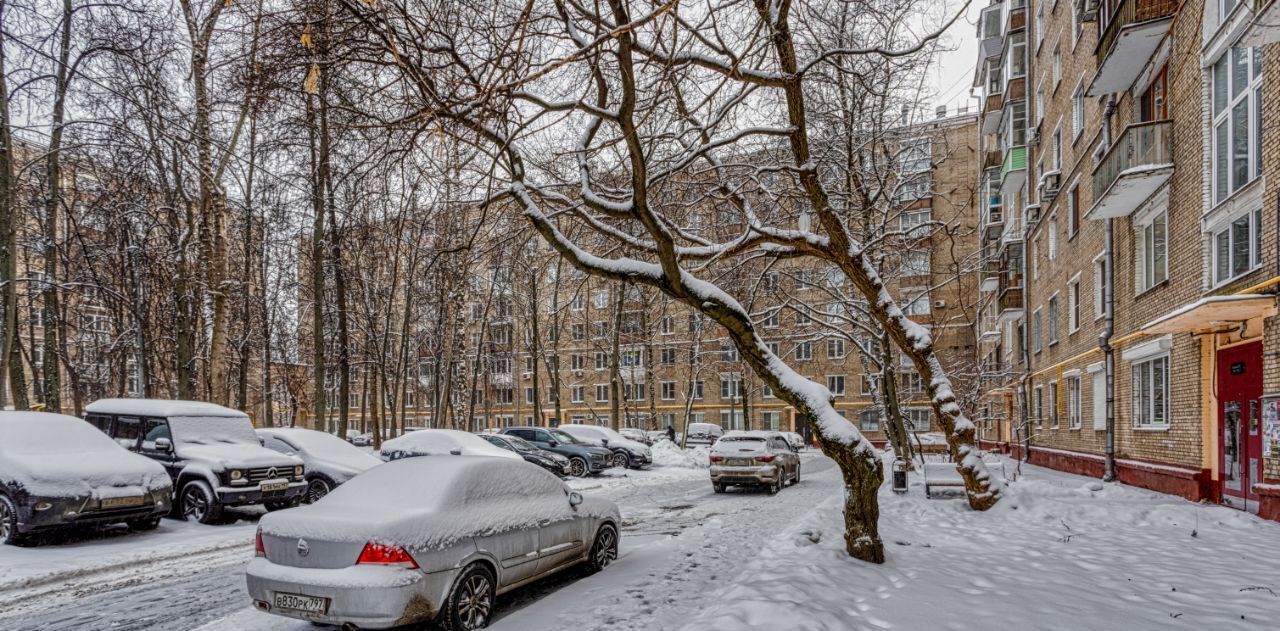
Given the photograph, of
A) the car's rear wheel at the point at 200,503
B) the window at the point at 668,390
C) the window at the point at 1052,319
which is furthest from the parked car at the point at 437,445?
the window at the point at 668,390

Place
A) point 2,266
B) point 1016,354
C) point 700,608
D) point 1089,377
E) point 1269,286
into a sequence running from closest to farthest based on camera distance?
point 700,608, point 1269,286, point 2,266, point 1089,377, point 1016,354

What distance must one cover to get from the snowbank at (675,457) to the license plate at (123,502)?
18.6 m

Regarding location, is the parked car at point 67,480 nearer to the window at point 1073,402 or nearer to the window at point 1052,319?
the window at point 1073,402

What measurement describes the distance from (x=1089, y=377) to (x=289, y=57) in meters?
21.3

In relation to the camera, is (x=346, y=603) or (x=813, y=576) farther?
(x=813, y=576)

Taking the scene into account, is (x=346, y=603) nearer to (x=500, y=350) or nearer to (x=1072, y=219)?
(x=1072, y=219)

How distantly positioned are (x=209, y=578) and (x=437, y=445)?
410 inches

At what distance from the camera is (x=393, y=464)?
7.21 m

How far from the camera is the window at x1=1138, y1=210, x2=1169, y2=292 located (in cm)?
1489

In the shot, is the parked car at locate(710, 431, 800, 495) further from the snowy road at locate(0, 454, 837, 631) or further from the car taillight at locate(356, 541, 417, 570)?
the car taillight at locate(356, 541, 417, 570)

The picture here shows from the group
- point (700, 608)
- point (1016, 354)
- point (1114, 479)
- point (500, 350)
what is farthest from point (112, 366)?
point (1016, 354)

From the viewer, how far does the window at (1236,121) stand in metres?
11.5

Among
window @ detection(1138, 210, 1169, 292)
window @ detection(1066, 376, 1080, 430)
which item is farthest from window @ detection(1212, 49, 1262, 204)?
window @ detection(1066, 376, 1080, 430)

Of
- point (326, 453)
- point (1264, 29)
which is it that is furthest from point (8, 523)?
point (1264, 29)
